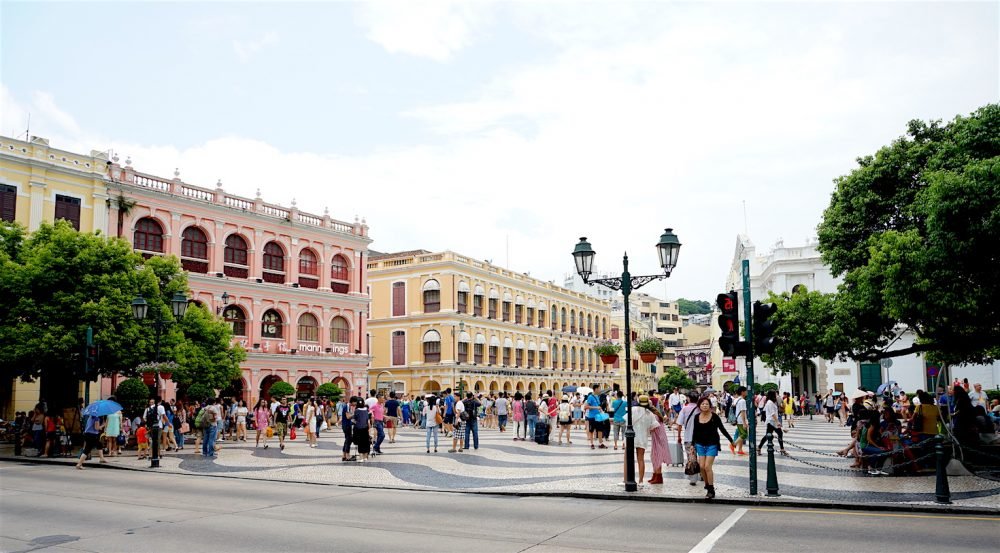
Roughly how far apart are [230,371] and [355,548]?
81.2 ft

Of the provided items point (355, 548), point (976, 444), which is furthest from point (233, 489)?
point (976, 444)

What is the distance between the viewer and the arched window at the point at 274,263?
44000 mm

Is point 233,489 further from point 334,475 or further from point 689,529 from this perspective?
point 689,529

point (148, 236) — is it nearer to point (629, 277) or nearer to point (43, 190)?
point (43, 190)

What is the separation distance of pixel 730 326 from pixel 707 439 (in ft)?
6.39

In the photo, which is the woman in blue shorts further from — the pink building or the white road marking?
the pink building

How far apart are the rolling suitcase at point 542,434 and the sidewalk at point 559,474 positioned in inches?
27.8

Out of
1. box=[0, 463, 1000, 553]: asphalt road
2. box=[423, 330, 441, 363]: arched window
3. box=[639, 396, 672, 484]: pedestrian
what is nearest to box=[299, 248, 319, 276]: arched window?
box=[423, 330, 441, 363]: arched window

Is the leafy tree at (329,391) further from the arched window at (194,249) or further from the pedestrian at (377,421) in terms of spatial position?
the pedestrian at (377,421)

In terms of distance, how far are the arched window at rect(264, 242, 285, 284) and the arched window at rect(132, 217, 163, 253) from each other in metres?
6.52

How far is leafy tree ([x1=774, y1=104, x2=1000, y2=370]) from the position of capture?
42.2 ft

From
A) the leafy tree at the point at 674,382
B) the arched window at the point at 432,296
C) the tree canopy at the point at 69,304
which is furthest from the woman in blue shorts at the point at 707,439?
the leafy tree at the point at 674,382

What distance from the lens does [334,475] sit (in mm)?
17188

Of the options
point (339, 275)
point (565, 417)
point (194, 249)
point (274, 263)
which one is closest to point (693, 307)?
point (339, 275)
